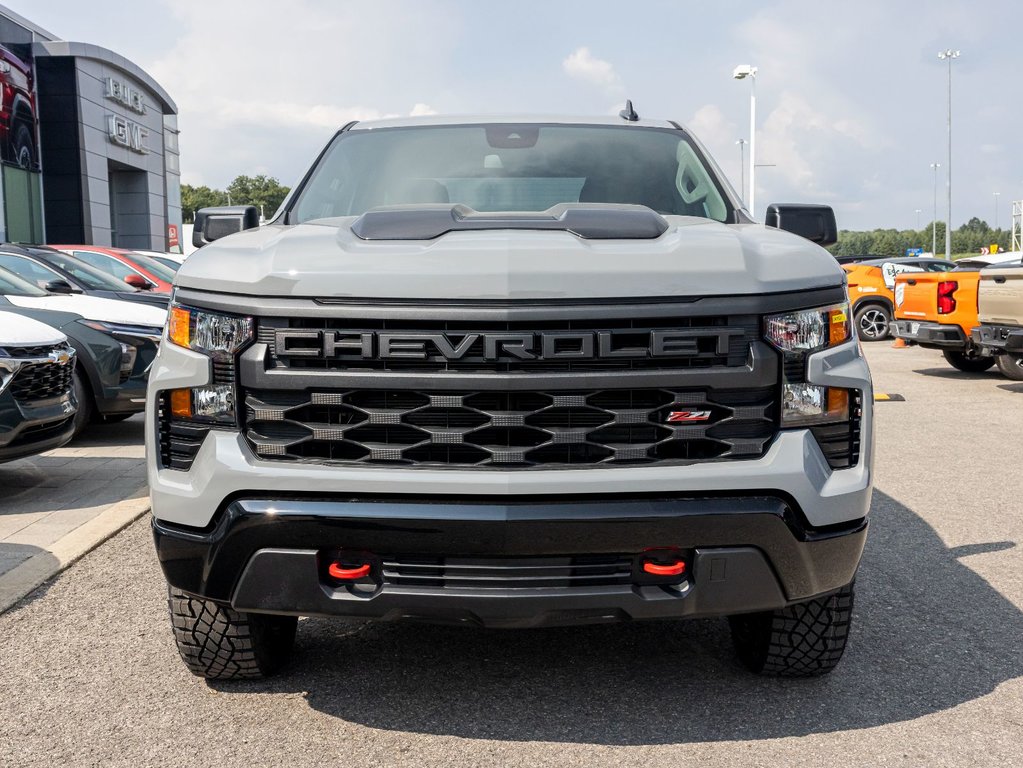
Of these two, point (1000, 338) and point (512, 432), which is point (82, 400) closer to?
point (512, 432)

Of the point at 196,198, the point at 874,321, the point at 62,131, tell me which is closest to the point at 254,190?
the point at 196,198

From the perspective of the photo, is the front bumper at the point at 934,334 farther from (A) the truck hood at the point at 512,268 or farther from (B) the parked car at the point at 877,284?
(A) the truck hood at the point at 512,268

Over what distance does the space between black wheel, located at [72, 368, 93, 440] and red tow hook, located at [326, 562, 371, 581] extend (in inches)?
230

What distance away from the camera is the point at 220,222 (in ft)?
13.6

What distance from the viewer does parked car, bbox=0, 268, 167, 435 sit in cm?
806

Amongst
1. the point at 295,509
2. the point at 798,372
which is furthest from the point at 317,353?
the point at 798,372

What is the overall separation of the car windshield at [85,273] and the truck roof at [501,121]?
214 inches

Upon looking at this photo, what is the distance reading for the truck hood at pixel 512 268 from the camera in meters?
2.73

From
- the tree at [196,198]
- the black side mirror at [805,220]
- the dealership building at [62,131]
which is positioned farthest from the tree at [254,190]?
the black side mirror at [805,220]

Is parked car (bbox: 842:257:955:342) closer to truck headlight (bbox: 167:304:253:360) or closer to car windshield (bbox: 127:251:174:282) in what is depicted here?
car windshield (bbox: 127:251:174:282)

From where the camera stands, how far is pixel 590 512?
2.70 meters

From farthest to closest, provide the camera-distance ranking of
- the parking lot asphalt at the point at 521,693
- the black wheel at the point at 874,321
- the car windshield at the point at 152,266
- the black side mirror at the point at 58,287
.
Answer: the black wheel at the point at 874,321 < the car windshield at the point at 152,266 < the black side mirror at the point at 58,287 < the parking lot asphalt at the point at 521,693

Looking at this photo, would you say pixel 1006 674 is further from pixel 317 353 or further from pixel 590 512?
pixel 317 353

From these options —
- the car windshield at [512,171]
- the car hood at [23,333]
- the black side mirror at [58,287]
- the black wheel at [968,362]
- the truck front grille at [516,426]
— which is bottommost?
the black wheel at [968,362]
